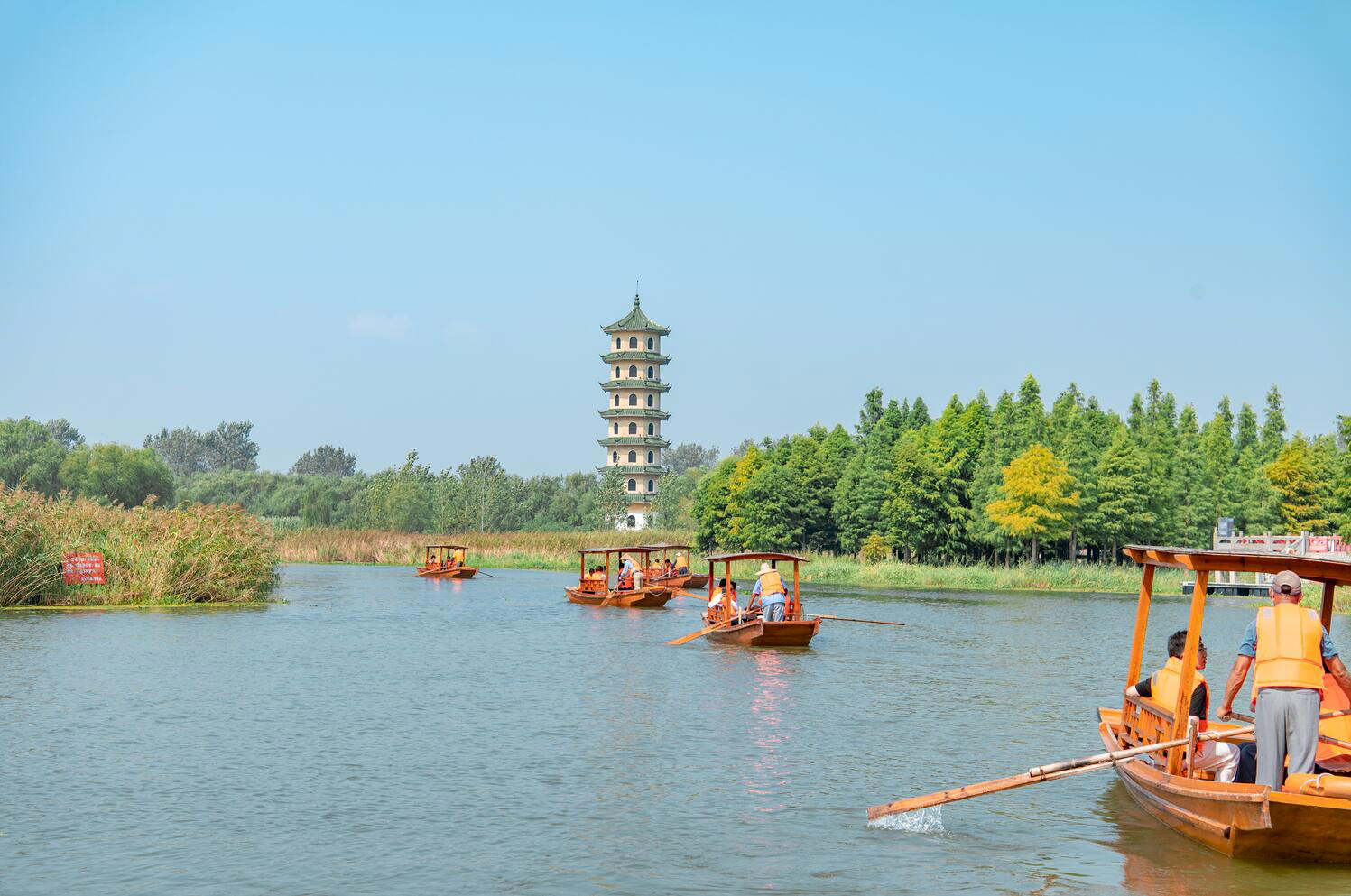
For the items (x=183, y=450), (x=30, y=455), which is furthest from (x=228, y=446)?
(x=30, y=455)

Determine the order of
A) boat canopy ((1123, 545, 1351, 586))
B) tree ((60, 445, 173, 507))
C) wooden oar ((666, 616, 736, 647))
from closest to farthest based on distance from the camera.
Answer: boat canopy ((1123, 545, 1351, 586)), wooden oar ((666, 616, 736, 647)), tree ((60, 445, 173, 507))

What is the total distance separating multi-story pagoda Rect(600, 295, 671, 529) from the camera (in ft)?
393

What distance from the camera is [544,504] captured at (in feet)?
413

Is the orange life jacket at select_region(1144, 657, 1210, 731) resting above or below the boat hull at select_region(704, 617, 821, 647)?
above

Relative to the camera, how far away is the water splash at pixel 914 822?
13.0m

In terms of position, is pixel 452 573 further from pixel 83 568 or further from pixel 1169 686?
pixel 1169 686

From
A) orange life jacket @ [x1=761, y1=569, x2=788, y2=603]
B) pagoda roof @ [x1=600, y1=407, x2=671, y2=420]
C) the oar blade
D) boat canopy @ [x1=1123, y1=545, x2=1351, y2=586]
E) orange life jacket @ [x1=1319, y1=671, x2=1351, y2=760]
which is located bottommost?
the oar blade

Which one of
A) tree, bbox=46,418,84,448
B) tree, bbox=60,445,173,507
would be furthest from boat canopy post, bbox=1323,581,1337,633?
tree, bbox=46,418,84,448

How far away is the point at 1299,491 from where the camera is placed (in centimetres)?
7212

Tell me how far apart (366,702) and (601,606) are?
2372cm

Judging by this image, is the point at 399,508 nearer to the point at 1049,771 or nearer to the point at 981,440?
the point at 981,440

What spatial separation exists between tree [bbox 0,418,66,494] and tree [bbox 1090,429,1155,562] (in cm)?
7677

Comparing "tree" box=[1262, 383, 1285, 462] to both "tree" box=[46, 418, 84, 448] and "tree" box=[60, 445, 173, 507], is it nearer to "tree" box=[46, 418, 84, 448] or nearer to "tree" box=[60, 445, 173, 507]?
"tree" box=[60, 445, 173, 507]

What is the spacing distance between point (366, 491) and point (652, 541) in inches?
1728
